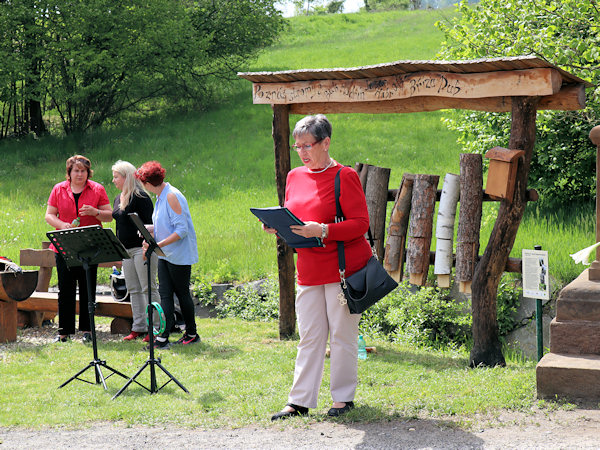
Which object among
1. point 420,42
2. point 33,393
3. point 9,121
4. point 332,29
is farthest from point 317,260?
point 332,29

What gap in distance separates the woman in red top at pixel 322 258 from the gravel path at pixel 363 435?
31cm

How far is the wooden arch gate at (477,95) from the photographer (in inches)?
248

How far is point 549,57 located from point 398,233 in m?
4.40

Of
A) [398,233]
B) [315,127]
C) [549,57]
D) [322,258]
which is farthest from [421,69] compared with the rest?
[549,57]

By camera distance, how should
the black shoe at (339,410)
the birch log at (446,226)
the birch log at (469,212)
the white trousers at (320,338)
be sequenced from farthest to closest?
1. the birch log at (446,226)
2. the birch log at (469,212)
3. the black shoe at (339,410)
4. the white trousers at (320,338)

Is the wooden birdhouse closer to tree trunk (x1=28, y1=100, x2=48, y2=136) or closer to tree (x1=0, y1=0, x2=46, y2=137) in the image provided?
tree (x1=0, y1=0, x2=46, y2=137)

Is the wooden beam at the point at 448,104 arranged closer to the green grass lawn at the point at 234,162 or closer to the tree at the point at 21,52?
the green grass lawn at the point at 234,162

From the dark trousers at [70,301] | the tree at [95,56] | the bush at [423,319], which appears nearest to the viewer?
the dark trousers at [70,301]

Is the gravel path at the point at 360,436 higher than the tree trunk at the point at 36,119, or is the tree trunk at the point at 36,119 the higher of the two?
the tree trunk at the point at 36,119

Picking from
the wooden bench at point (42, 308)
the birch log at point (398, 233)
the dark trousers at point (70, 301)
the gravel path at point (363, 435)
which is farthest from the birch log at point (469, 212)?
the dark trousers at point (70, 301)

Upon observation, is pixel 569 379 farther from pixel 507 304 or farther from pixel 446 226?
pixel 507 304

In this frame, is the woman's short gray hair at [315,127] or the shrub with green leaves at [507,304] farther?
the shrub with green leaves at [507,304]

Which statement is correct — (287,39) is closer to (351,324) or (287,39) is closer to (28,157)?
(28,157)

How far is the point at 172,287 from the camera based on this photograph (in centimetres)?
789
